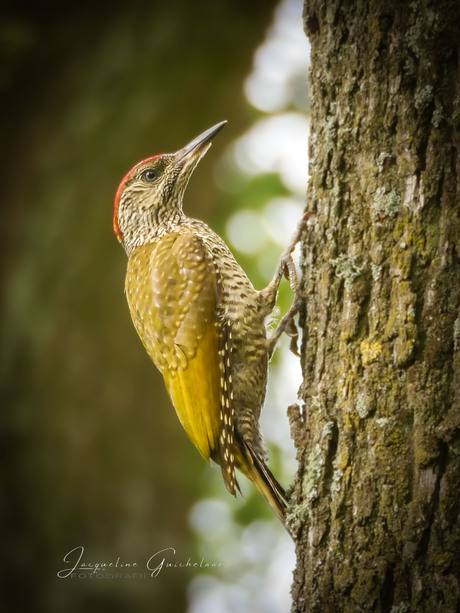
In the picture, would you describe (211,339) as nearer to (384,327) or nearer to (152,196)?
(152,196)

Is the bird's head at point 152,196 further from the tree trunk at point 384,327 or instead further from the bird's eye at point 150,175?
the tree trunk at point 384,327

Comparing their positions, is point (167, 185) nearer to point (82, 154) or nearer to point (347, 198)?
point (82, 154)

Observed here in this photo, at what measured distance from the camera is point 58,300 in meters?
4.37

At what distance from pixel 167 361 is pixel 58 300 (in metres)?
1.26

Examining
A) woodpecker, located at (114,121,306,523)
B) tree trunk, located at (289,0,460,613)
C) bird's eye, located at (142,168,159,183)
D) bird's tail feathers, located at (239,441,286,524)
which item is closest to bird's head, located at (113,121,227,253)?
bird's eye, located at (142,168,159,183)

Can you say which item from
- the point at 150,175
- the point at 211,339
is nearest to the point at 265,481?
the point at 211,339

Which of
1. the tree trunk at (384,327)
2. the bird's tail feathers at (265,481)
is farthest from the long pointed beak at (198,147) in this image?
the bird's tail feathers at (265,481)

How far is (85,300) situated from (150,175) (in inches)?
36.8

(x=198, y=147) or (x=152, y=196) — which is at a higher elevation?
(x=198, y=147)

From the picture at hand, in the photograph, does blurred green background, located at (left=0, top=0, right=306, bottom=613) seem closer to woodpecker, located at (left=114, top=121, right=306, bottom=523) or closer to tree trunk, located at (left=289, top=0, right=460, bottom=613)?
woodpecker, located at (left=114, top=121, right=306, bottom=523)

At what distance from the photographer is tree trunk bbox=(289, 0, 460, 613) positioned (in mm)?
1891

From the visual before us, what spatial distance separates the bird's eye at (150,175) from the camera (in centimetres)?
414

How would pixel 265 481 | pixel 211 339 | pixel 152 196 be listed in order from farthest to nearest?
1. pixel 152 196
2. pixel 211 339
3. pixel 265 481

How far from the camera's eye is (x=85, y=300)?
14.6ft
